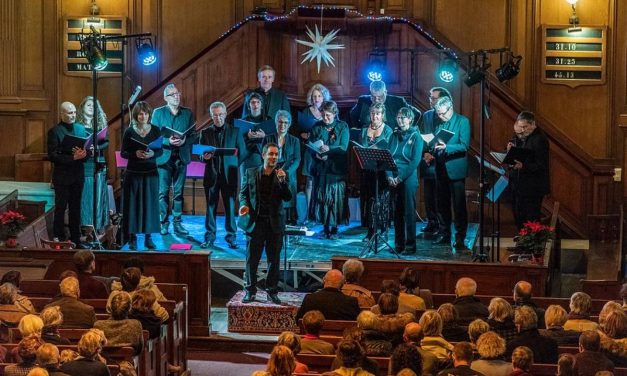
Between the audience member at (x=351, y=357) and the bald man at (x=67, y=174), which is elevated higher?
the bald man at (x=67, y=174)

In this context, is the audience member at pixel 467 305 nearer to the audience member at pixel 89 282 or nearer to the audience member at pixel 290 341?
the audience member at pixel 290 341

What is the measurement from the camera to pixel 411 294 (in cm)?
968

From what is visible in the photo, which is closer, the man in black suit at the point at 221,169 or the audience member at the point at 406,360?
the audience member at the point at 406,360

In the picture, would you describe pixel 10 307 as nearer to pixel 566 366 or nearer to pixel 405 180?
pixel 566 366

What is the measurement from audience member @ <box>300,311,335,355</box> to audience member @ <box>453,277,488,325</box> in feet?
4.52

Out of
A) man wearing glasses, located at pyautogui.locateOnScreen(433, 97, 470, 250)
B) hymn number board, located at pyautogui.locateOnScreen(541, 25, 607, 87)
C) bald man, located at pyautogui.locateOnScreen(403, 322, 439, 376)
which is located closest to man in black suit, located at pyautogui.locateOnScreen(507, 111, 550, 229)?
man wearing glasses, located at pyautogui.locateOnScreen(433, 97, 470, 250)

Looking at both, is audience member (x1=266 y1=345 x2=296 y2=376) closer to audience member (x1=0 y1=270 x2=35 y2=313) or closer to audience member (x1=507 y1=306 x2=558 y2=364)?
audience member (x1=507 y1=306 x2=558 y2=364)

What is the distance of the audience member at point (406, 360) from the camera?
279 inches

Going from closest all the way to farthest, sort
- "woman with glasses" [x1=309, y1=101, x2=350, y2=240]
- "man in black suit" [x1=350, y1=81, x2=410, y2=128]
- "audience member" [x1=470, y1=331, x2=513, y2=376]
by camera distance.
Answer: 1. "audience member" [x1=470, y1=331, x2=513, y2=376]
2. "woman with glasses" [x1=309, y1=101, x2=350, y2=240]
3. "man in black suit" [x1=350, y1=81, x2=410, y2=128]

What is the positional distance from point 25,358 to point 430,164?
7884 millimetres

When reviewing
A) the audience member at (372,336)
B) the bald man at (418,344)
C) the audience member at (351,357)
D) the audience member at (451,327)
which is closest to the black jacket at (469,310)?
the audience member at (451,327)

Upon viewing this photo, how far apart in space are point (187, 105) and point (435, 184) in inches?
146

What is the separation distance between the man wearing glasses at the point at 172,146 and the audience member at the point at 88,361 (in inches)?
262

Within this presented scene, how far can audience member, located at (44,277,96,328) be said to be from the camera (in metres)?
9.09
